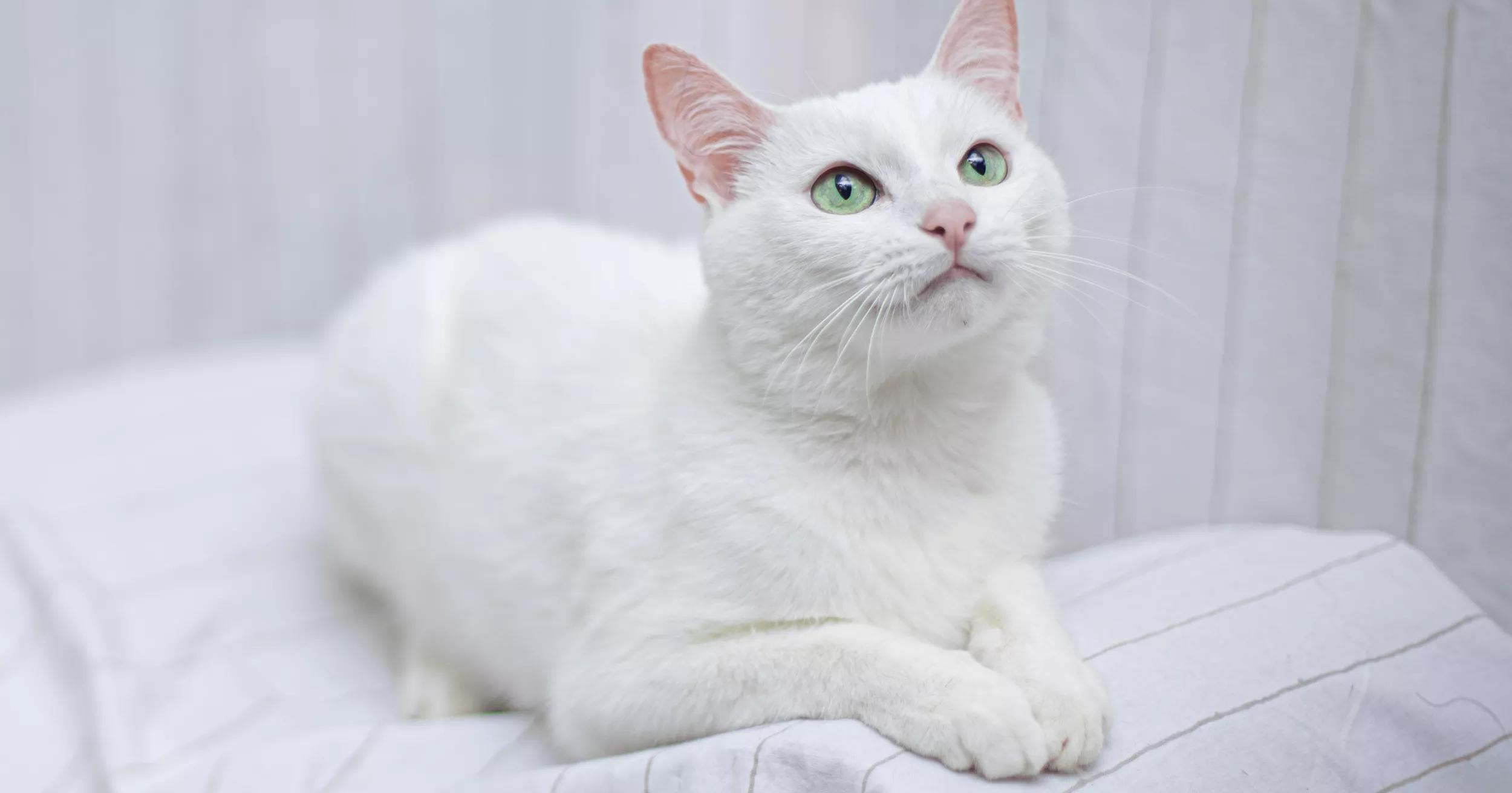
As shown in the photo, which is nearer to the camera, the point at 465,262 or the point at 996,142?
the point at 996,142

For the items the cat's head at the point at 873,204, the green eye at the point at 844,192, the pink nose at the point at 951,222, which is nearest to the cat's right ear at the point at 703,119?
the cat's head at the point at 873,204

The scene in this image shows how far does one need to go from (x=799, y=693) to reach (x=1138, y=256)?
0.60 meters

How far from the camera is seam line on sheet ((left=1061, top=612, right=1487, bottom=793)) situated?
32.9 inches

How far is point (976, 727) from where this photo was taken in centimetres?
80

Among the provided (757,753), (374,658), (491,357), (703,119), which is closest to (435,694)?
(374,658)

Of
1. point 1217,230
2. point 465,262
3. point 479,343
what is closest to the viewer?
point 1217,230

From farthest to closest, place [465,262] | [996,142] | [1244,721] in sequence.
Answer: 1. [465,262]
2. [996,142]
3. [1244,721]

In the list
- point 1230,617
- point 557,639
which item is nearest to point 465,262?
point 557,639

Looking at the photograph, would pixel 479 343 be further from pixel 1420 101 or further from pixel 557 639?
pixel 1420 101

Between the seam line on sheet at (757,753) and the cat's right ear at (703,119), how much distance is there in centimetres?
50

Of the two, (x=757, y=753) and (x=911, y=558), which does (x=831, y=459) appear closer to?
(x=911, y=558)

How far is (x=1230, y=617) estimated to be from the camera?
990mm

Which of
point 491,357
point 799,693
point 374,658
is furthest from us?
point 374,658

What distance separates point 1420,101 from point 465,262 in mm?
1208
